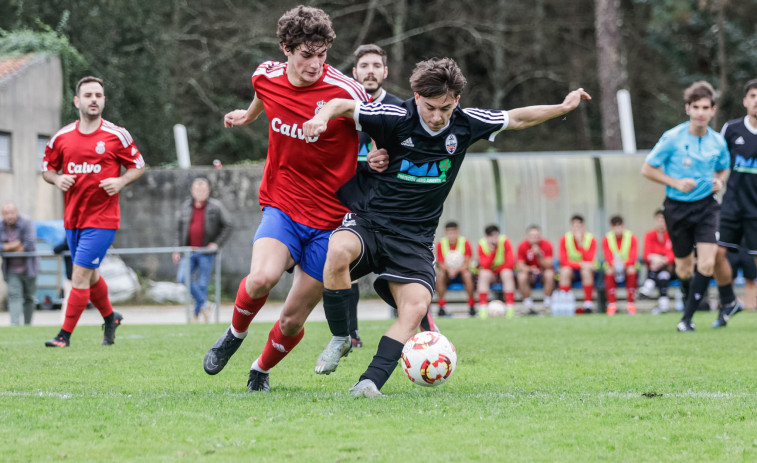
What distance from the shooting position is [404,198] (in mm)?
5602

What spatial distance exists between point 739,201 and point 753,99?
1130mm

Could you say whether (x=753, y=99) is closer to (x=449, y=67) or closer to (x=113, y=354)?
(x=449, y=67)

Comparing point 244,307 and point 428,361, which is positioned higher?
point 244,307

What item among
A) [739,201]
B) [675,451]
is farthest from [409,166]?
[739,201]

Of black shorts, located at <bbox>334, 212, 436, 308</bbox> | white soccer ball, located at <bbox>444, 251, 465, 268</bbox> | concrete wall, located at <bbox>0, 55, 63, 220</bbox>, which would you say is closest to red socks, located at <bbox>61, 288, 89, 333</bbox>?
black shorts, located at <bbox>334, 212, 436, 308</bbox>

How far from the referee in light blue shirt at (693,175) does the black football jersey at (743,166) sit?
0.92ft

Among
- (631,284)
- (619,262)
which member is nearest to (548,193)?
(619,262)

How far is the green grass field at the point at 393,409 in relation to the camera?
3.97m

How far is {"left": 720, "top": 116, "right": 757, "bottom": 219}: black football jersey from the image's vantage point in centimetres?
1010

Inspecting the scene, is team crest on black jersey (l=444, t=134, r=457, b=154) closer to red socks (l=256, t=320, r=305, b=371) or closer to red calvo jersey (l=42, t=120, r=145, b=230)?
red socks (l=256, t=320, r=305, b=371)

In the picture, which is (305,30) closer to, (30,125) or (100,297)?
Answer: (100,297)

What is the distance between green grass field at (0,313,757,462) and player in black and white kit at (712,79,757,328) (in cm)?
204

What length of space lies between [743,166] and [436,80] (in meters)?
5.96

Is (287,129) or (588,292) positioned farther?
(588,292)
